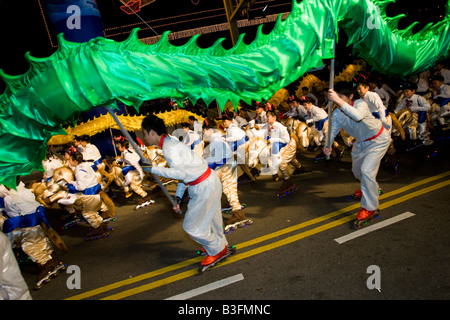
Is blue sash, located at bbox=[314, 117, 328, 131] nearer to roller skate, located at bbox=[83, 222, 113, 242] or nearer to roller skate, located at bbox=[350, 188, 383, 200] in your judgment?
roller skate, located at bbox=[350, 188, 383, 200]

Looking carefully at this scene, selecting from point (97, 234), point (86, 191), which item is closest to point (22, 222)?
point (86, 191)

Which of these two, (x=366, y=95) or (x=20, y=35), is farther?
(x=20, y=35)

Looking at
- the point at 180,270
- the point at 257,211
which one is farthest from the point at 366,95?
the point at 180,270

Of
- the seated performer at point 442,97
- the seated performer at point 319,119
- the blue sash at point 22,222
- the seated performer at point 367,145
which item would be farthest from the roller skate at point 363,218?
the blue sash at point 22,222

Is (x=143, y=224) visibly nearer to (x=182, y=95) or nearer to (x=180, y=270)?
(x=180, y=270)

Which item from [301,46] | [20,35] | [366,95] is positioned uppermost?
[20,35]

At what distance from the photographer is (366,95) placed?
5.04 m

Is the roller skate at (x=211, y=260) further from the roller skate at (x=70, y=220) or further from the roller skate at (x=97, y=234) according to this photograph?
the roller skate at (x=70, y=220)

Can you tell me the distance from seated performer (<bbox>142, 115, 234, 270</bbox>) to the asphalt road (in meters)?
0.53

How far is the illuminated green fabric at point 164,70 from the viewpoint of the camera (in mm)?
2516

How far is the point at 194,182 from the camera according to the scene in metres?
3.50

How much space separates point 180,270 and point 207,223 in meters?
0.94

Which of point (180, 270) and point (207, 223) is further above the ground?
point (207, 223)

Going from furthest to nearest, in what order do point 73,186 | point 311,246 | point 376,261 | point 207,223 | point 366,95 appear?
point 73,186 → point 366,95 → point 311,246 → point 207,223 → point 376,261
